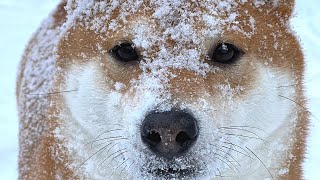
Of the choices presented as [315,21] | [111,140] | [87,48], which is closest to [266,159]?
[111,140]

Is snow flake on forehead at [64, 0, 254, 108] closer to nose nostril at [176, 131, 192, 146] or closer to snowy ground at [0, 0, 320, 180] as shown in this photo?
nose nostril at [176, 131, 192, 146]

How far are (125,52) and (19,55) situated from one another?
432 cm

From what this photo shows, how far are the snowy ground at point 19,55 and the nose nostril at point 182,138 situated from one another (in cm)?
180

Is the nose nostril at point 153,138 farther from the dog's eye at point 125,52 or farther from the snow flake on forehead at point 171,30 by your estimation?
the dog's eye at point 125,52

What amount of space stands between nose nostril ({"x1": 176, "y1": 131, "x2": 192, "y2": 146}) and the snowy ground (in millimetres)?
1798

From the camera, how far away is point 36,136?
12.4ft

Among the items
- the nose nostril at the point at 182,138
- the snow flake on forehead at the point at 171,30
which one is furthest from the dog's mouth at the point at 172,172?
the snow flake on forehead at the point at 171,30

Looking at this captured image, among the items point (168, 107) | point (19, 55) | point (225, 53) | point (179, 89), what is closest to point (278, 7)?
point (225, 53)

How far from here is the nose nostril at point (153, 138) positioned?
2604mm

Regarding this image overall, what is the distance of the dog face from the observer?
2691 mm

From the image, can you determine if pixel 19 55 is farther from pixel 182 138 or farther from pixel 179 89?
pixel 182 138

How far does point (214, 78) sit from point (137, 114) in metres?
0.42

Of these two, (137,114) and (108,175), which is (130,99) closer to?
(137,114)

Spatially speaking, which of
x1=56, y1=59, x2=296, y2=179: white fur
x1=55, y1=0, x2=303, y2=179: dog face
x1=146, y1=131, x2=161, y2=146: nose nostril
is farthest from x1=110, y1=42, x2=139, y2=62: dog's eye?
x1=146, y1=131, x2=161, y2=146: nose nostril
